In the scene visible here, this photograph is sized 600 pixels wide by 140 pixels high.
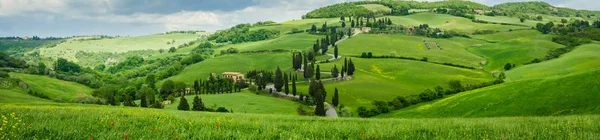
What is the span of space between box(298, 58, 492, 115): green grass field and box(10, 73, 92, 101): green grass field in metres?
98.9

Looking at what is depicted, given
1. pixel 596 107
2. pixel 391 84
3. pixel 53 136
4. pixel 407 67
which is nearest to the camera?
pixel 53 136

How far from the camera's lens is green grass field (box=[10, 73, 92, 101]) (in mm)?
147250

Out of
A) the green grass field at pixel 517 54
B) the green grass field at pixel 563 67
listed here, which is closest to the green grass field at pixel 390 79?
the green grass field at pixel 563 67

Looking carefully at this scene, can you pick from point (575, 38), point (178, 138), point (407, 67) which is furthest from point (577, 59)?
point (178, 138)

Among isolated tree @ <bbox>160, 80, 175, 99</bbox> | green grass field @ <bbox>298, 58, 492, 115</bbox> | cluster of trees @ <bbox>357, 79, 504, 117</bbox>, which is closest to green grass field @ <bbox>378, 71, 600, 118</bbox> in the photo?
cluster of trees @ <bbox>357, 79, 504, 117</bbox>

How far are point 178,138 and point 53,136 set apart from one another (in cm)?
425

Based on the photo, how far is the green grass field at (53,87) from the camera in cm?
14725

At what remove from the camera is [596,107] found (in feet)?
123

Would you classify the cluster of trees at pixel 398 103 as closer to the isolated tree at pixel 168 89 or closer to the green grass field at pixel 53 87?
the isolated tree at pixel 168 89

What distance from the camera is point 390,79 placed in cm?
14212

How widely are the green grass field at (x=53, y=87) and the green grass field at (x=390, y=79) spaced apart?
98871 millimetres

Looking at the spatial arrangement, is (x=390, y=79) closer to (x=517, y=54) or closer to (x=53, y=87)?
(x=517, y=54)

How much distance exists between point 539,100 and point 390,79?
93.9m

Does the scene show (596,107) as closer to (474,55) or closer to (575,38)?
(474,55)
